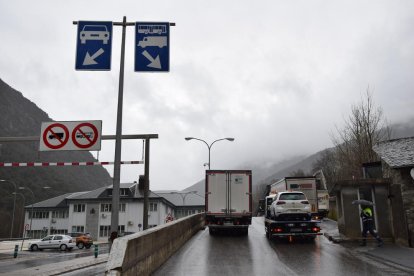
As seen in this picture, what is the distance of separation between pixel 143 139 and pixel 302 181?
17.4 metres

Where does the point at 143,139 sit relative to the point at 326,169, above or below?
below

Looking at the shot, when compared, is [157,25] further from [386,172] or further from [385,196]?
[386,172]

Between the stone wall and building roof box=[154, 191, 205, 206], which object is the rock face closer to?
building roof box=[154, 191, 205, 206]

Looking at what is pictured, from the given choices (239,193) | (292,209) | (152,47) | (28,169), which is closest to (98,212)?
(239,193)

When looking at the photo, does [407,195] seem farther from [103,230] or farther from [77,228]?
[77,228]

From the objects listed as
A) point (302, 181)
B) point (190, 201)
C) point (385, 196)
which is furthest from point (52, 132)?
point (190, 201)

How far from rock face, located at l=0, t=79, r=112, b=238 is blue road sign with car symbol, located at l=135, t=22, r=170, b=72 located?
324 feet

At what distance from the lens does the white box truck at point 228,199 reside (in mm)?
20156

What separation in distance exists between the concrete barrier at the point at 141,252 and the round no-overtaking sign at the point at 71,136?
3.42 meters

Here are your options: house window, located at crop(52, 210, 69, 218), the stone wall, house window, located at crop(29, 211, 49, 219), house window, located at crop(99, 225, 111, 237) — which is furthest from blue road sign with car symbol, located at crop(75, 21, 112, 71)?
house window, located at crop(29, 211, 49, 219)

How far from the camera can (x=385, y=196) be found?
16594mm

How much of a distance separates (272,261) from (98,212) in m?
61.9

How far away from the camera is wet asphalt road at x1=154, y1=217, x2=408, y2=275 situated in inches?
390

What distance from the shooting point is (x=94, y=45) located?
9539mm
